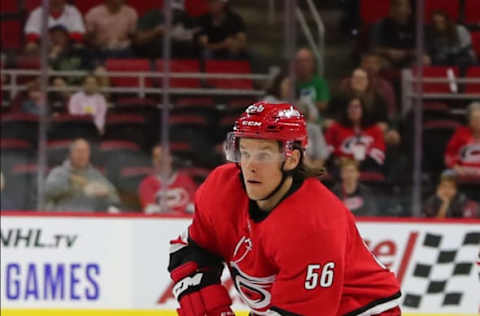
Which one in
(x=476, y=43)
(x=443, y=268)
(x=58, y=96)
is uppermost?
(x=476, y=43)

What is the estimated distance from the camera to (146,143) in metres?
5.80

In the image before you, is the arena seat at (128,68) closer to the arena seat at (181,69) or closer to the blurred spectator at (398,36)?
the arena seat at (181,69)

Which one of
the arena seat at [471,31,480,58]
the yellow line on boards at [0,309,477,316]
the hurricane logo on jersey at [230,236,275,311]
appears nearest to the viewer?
the hurricane logo on jersey at [230,236,275,311]

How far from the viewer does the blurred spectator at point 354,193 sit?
18.6ft

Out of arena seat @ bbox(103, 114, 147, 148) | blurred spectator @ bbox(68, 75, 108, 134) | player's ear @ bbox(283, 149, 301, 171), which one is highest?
player's ear @ bbox(283, 149, 301, 171)

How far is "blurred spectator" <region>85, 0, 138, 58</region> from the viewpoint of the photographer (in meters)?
6.01

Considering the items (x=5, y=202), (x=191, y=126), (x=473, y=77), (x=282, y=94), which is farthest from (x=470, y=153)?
(x=5, y=202)

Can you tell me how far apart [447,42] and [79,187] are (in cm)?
207

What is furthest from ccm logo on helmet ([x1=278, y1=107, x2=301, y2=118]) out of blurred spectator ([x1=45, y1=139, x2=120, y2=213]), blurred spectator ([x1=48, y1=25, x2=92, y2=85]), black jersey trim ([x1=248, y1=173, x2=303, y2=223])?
blurred spectator ([x1=48, y1=25, x2=92, y2=85])

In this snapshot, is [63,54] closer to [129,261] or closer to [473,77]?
[129,261]

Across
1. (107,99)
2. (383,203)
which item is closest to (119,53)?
(107,99)

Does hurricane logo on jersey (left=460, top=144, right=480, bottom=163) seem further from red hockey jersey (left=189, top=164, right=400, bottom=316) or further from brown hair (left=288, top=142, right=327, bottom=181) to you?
brown hair (left=288, top=142, right=327, bottom=181)

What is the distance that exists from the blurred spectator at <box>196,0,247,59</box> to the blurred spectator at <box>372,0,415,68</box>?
0.72 metres

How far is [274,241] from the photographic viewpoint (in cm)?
257
